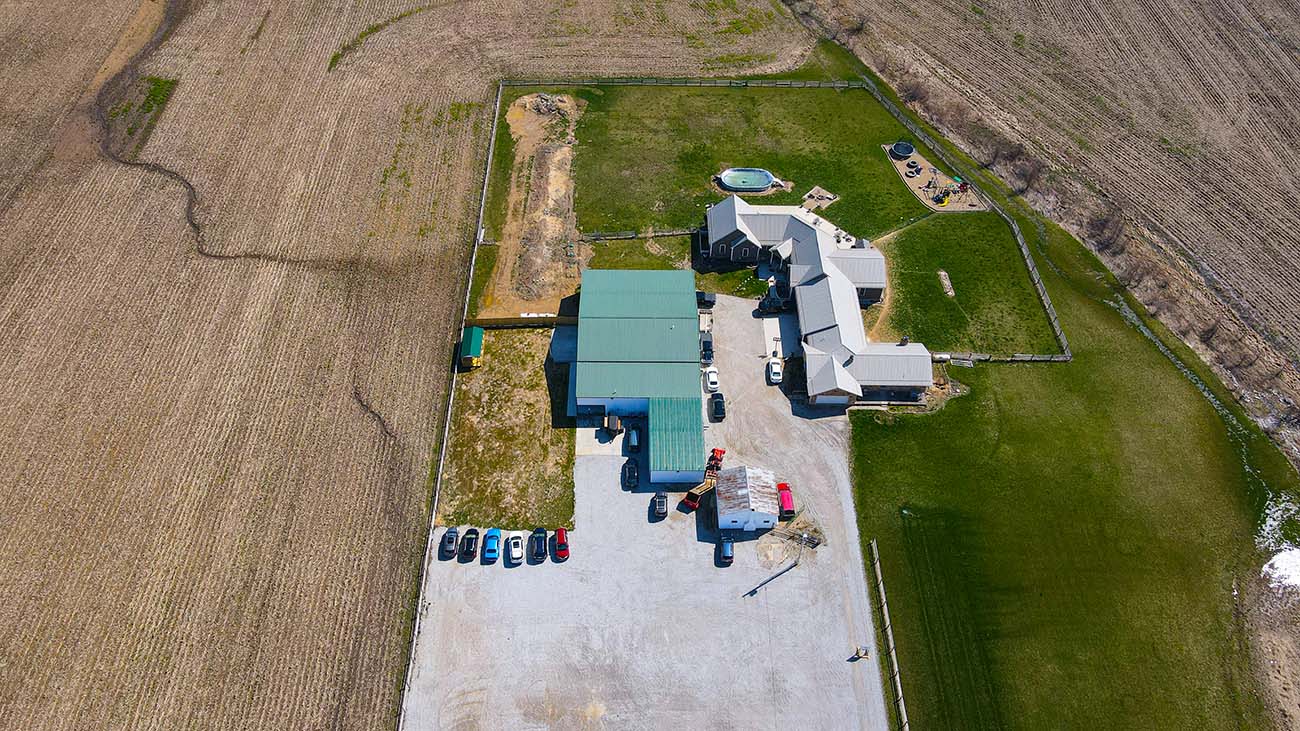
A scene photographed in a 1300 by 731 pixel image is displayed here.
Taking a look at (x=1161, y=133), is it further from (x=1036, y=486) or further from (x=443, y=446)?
(x=443, y=446)

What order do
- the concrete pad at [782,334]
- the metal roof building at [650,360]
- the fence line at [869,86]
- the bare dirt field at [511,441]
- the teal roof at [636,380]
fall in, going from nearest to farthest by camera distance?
1. the bare dirt field at [511,441]
2. the metal roof building at [650,360]
3. the teal roof at [636,380]
4. the concrete pad at [782,334]
5. the fence line at [869,86]

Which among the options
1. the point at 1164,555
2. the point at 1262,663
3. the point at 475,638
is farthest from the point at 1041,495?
the point at 475,638

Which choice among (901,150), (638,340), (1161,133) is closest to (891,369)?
(638,340)

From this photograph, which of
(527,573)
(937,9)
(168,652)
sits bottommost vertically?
(168,652)

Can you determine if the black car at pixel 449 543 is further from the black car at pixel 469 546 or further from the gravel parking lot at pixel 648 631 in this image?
the gravel parking lot at pixel 648 631

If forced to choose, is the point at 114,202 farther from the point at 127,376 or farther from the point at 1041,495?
the point at 1041,495

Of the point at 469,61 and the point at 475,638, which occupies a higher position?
the point at 469,61

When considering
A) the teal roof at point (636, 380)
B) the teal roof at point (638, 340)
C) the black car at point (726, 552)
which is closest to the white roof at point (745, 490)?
the black car at point (726, 552)
